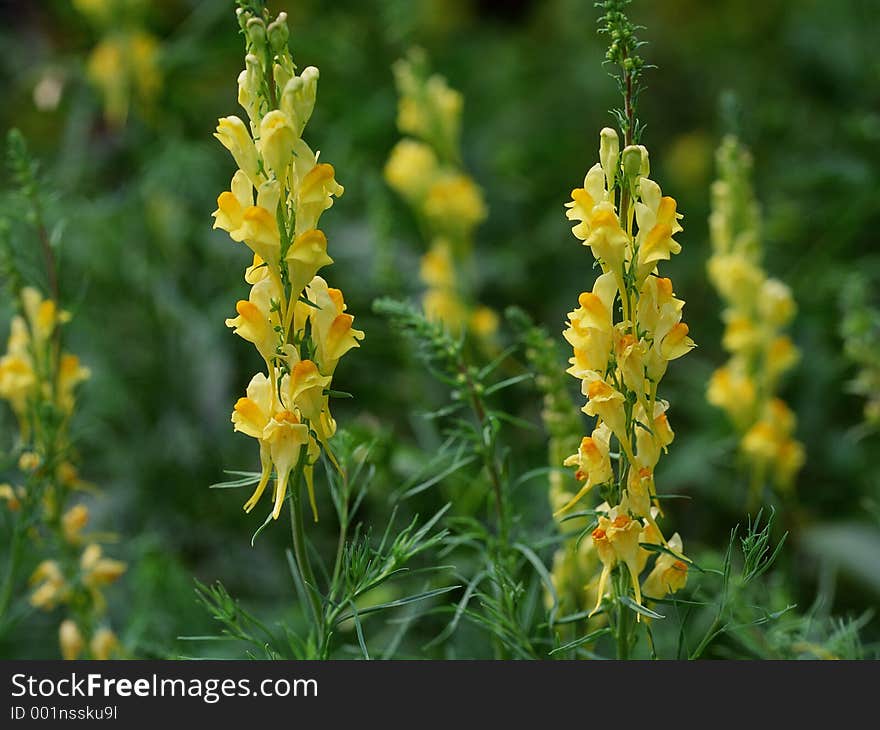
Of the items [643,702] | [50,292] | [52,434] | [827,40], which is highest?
[827,40]

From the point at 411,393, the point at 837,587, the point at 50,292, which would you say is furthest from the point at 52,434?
the point at 837,587

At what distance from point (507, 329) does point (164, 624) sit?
39.4 inches

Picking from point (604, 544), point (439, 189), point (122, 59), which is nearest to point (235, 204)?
point (604, 544)

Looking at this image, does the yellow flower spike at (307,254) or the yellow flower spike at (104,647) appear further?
the yellow flower spike at (104,647)

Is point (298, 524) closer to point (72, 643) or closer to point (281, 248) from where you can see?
point (281, 248)

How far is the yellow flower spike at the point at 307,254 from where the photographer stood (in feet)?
2.44

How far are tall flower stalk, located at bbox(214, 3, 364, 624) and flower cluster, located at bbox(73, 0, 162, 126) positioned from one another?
1.37m

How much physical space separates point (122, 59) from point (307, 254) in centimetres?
146

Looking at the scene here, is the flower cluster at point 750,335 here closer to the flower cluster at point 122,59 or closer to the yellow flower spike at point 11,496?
the yellow flower spike at point 11,496

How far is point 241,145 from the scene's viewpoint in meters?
0.77

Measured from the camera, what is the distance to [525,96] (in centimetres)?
271

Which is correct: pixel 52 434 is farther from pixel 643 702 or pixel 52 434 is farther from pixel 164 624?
pixel 643 702

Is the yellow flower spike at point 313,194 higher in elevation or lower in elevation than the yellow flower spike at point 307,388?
higher

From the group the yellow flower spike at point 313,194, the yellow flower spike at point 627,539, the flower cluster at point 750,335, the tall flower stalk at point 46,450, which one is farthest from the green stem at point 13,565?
the flower cluster at point 750,335
